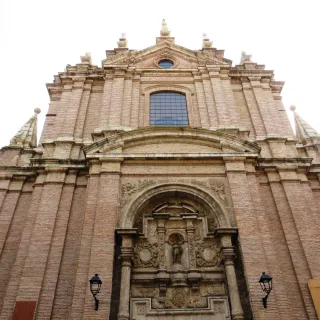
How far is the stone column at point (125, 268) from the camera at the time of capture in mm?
9992

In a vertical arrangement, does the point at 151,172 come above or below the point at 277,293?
above

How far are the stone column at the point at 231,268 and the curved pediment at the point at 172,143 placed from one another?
3.12 m

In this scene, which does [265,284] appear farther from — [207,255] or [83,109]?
[83,109]

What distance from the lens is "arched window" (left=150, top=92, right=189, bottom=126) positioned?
53.1ft

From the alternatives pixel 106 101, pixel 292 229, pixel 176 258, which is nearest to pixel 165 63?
pixel 106 101

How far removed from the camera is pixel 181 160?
1325 cm

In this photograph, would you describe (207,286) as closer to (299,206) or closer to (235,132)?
(299,206)

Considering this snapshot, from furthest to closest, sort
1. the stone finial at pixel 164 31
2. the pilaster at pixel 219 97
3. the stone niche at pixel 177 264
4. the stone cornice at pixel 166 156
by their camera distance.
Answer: the stone finial at pixel 164 31 < the pilaster at pixel 219 97 < the stone cornice at pixel 166 156 < the stone niche at pixel 177 264

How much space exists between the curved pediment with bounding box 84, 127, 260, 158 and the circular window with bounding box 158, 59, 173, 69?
20.7ft

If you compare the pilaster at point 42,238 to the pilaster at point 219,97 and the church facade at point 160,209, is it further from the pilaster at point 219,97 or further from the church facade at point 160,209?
the pilaster at point 219,97

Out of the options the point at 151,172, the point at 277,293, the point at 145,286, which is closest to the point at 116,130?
the point at 151,172

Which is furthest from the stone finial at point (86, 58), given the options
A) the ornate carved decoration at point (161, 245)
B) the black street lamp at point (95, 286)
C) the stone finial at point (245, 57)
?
the black street lamp at point (95, 286)

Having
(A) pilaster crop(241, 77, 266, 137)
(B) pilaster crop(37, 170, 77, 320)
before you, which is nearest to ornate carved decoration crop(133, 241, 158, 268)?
(B) pilaster crop(37, 170, 77, 320)

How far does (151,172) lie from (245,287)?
16.4ft
